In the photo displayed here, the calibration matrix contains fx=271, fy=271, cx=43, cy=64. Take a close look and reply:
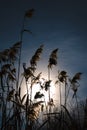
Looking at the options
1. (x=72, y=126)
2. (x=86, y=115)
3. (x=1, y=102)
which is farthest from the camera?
(x=1, y=102)

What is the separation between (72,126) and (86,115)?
457mm

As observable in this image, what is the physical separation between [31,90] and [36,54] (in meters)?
0.95

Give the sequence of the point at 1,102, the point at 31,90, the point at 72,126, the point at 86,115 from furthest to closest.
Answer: the point at 31,90
the point at 1,102
the point at 86,115
the point at 72,126

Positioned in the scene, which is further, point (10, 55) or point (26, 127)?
point (10, 55)

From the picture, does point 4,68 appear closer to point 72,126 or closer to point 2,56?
point 2,56

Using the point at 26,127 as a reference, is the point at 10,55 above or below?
above

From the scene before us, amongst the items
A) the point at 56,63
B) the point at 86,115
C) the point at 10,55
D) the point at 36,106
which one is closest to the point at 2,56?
the point at 10,55

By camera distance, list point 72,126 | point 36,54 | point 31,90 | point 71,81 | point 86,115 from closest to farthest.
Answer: point 72,126, point 86,115, point 31,90, point 36,54, point 71,81

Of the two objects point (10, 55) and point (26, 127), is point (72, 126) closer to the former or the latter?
point (26, 127)

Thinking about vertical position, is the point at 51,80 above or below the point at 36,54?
below

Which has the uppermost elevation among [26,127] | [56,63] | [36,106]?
[56,63]

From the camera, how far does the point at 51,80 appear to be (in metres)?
7.36

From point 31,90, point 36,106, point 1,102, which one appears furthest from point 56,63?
point 36,106

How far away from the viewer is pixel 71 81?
23.9 ft
